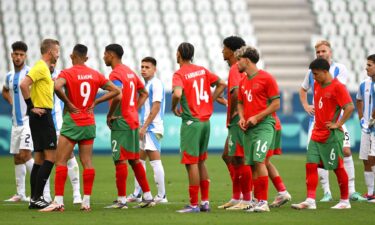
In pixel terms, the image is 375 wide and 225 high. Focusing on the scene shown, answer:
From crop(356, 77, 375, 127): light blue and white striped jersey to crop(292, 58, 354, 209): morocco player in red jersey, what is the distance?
2.13 metres

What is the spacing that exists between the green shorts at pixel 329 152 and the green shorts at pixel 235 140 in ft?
3.07

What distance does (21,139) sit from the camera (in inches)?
516

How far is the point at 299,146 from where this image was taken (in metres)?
25.5

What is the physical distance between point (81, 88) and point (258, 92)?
2.31 meters

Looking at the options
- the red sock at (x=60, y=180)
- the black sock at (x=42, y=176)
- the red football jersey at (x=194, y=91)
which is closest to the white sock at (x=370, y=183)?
the red football jersey at (x=194, y=91)

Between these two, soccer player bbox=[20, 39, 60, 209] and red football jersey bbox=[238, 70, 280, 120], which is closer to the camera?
red football jersey bbox=[238, 70, 280, 120]

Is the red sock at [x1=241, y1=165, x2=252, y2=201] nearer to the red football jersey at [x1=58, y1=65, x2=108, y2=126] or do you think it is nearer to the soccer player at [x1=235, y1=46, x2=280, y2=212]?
the soccer player at [x1=235, y1=46, x2=280, y2=212]

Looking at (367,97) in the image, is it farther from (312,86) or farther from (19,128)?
(19,128)

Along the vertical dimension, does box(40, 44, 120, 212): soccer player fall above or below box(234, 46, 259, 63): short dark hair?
below

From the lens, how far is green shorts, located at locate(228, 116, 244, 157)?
37.2 ft

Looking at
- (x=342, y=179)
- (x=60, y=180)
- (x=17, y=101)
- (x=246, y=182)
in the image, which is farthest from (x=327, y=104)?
(x=17, y=101)

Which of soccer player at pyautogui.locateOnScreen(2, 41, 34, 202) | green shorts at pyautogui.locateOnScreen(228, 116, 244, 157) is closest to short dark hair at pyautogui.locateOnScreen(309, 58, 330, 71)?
green shorts at pyautogui.locateOnScreen(228, 116, 244, 157)

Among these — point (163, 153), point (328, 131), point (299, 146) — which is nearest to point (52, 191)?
point (328, 131)

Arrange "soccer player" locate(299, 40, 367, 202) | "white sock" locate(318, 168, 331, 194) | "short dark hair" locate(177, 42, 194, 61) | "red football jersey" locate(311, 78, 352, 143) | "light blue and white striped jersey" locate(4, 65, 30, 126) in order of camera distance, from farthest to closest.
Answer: "light blue and white striped jersey" locate(4, 65, 30, 126) → "white sock" locate(318, 168, 331, 194) → "soccer player" locate(299, 40, 367, 202) → "red football jersey" locate(311, 78, 352, 143) → "short dark hair" locate(177, 42, 194, 61)
